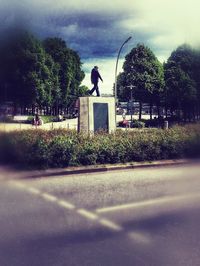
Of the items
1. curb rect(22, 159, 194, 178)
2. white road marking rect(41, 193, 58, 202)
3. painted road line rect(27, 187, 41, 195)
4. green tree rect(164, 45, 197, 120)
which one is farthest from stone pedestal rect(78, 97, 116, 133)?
green tree rect(164, 45, 197, 120)

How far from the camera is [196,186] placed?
10.2 metres

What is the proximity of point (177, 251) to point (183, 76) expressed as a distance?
43.7 m

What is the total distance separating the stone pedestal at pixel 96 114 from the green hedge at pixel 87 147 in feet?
9.74

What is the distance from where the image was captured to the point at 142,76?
52.2 metres

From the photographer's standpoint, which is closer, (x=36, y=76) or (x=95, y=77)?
(x=95, y=77)

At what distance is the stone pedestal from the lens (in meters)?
19.0

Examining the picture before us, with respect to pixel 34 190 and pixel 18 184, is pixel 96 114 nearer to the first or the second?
pixel 18 184

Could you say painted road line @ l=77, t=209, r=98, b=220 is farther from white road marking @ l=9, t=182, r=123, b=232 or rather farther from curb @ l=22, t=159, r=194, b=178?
curb @ l=22, t=159, r=194, b=178

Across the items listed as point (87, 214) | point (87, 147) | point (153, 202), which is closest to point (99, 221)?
point (87, 214)

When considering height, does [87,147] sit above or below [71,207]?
above

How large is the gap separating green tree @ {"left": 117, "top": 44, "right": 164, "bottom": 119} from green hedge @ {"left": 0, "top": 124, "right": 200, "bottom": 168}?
36.5m

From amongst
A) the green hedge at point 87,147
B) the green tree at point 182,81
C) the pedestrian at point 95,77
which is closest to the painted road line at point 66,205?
the green hedge at point 87,147

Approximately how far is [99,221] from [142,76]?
153 ft

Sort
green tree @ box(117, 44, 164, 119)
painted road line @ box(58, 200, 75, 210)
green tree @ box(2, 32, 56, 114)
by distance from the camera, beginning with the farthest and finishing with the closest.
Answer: green tree @ box(117, 44, 164, 119) < green tree @ box(2, 32, 56, 114) < painted road line @ box(58, 200, 75, 210)
